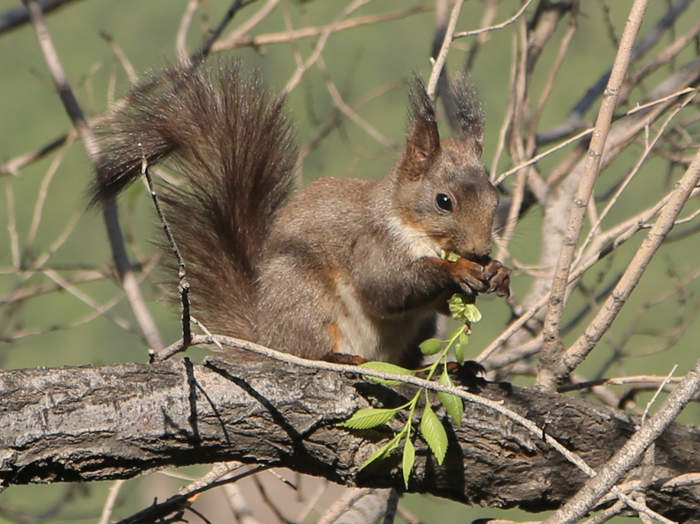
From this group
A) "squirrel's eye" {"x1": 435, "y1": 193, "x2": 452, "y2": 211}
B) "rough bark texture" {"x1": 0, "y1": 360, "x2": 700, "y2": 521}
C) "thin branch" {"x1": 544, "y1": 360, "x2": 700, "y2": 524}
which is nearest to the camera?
"thin branch" {"x1": 544, "y1": 360, "x2": 700, "y2": 524}

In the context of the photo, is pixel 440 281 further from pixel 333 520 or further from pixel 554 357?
pixel 333 520

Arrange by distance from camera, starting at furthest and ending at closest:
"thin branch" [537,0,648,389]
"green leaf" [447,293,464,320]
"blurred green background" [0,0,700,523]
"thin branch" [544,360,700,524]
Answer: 1. "blurred green background" [0,0,700,523]
2. "green leaf" [447,293,464,320]
3. "thin branch" [537,0,648,389]
4. "thin branch" [544,360,700,524]

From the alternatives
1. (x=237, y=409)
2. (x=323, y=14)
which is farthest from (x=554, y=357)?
(x=323, y=14)

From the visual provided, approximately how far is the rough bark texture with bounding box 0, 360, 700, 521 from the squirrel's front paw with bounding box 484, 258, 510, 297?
0.22 meters

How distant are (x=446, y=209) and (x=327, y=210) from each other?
1.26 ft

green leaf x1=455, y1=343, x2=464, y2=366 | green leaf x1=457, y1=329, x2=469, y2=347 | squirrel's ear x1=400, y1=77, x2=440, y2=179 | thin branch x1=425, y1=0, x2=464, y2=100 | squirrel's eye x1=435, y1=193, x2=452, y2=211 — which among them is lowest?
green leaf x1=455, y1=343, x2=464, y2=366

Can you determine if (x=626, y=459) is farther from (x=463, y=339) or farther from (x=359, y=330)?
(x=359, y=330)

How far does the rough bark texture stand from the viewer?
1.62 metres

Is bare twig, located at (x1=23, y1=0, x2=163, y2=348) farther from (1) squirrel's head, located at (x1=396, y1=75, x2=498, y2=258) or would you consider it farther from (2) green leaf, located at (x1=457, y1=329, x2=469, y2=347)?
(2) green leaf, located at (x1=457, y1=329, x2=469, y2=347)

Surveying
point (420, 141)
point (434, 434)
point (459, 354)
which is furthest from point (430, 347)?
point (420, 141)

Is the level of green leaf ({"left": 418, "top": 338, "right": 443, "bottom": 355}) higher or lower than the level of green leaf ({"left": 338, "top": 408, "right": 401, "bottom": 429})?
higher

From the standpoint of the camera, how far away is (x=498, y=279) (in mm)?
2195

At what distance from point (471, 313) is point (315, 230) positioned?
583 millimetres

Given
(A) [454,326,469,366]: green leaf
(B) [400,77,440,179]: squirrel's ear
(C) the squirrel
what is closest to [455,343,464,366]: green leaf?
(A) [454,326,469,366]: green leaf
